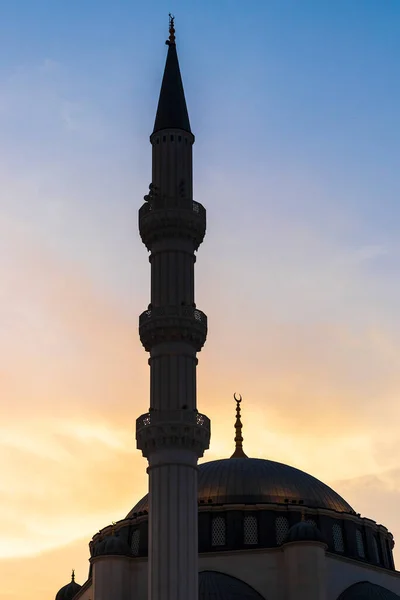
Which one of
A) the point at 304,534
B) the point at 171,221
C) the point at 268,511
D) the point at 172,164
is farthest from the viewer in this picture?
the point at 268,511

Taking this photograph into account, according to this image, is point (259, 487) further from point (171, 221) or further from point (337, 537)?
point (171, 221)

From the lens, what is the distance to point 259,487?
35.6 meters

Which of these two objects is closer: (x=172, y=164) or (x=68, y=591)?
(x=172, y=164)

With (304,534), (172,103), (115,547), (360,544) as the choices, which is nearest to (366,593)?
(360,544)

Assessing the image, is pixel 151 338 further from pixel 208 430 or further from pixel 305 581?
pixel 305 581

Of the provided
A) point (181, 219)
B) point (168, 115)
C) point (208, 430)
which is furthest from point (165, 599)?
point (168, 115)

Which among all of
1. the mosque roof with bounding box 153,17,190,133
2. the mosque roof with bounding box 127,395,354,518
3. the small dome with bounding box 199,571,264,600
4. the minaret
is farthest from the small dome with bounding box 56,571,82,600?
the mosque roof with bounding box 153,17,190,133

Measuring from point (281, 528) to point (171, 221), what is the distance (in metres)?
11.0

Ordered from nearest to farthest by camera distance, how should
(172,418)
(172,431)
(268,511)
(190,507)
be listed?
(190,507) < (172,431) < (172,418) < (268,511)

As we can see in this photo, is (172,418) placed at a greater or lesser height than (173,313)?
lesser

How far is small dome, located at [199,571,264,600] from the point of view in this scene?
3064 centimetres

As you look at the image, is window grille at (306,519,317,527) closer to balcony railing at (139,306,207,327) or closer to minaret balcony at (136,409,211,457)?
minaret balcony at (136,409,211,457)

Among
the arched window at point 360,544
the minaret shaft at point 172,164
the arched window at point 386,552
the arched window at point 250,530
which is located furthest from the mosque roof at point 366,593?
the minaret shaft at point 172,164

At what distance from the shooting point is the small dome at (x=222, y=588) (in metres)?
30.6
